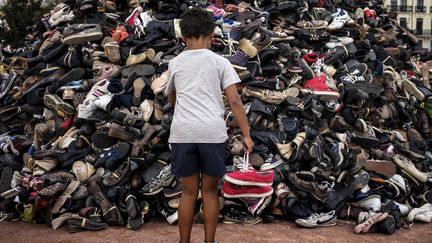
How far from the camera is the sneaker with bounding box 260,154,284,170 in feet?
15.7

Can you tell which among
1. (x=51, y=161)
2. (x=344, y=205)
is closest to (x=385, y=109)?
(x=344, y=205)

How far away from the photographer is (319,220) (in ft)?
14.9

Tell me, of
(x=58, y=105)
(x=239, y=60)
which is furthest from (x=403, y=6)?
(x=58, y=105)

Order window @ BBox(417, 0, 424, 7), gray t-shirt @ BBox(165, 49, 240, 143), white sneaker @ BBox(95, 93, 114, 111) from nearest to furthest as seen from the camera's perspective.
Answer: gray t-shirt @ BBox(165, 49, 240, 143) → white sneaker @ BBox(95, 93, 114, 111) → window @ BBox(417, 0, 424, 7)

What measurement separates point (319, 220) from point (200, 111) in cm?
191

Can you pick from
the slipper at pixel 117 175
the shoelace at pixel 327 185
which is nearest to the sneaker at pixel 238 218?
the shoelace at pixel 327 185

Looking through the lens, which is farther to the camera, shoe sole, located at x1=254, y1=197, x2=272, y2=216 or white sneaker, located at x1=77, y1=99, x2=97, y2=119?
white sneaker, located at x1=77, y1=99, x2=97, y2=119

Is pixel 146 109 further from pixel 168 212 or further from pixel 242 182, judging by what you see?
pixel 242 182

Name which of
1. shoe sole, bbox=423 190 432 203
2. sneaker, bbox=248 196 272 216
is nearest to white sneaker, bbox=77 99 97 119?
sneaker, bbox=248 196 272 216

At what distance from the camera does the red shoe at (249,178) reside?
425 cm

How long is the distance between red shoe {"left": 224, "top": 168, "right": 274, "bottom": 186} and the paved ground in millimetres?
416

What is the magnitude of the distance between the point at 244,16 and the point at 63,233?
348 cm

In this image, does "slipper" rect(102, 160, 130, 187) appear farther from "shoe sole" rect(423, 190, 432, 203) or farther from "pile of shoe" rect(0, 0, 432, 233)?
"shoe sole" rect(423, 190, 432, 203)

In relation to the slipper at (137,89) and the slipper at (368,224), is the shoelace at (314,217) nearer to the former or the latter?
the slipper at (368,224)
